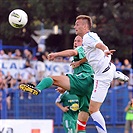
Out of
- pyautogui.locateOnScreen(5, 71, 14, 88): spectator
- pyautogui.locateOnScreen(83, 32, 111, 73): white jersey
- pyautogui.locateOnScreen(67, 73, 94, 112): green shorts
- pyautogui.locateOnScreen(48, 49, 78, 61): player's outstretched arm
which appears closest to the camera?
pyautogui.locateOnScreen(48, 49, 78, 61): player's outstretched arm

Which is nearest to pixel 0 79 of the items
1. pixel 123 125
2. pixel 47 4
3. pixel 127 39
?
pixel 123 125

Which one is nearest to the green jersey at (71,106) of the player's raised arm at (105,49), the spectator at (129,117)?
the player's raised arm at (105,49)

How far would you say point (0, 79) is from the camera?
70.5ft

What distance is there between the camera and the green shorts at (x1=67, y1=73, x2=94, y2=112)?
40.4 ft

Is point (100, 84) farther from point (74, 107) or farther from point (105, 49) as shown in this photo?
point (74, 107)

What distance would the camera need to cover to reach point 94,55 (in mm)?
12008

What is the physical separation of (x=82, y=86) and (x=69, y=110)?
308 centimetres

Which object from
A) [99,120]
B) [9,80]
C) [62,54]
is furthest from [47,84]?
[9,80]

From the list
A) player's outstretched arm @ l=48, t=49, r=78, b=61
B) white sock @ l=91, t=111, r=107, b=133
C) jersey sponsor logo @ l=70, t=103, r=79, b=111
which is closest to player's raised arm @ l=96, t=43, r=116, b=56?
player's outstretched arm @ l=48, t=49, r=78, b=61

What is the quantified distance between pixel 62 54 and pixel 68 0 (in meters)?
19.9

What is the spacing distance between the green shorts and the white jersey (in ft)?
1.39

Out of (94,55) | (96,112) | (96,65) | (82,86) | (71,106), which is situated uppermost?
(94,55)

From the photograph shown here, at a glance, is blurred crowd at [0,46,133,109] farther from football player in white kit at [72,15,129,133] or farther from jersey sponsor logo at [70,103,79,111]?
football player in white kit at [72,15,129,133]

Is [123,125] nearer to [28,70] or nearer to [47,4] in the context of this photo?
[28,70]
